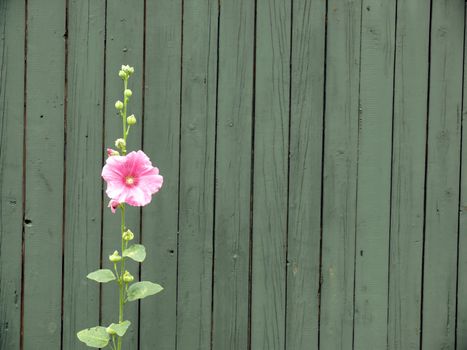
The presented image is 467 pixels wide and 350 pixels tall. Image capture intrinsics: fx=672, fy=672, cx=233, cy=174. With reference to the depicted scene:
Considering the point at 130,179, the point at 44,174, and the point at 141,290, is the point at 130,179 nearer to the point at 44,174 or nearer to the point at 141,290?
the point at 141,290

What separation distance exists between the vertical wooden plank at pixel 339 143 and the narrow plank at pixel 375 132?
0.08ft

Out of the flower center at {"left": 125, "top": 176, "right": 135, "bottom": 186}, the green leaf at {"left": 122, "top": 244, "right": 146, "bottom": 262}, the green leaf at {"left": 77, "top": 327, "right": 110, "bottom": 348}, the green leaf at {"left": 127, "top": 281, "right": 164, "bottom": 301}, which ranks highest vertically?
the flower center at {"left": 125, "top": 176, "right": 135, "bottom": 186}

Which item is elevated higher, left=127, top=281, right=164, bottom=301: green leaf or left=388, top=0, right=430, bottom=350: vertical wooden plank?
left=388, top=0, right=430, bottom=350: vertical wooden plank

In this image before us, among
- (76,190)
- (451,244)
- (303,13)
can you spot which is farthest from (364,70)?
(76,190)

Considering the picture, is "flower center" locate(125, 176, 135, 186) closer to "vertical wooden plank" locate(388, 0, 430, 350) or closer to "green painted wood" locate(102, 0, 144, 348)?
"green painted wood" locate(102, 0, 144, 348)

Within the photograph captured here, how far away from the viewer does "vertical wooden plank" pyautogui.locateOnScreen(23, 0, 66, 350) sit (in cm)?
219

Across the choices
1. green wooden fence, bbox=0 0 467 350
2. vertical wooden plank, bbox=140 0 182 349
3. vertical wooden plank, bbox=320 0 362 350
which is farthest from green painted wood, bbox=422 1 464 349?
vertical wooden plank, bbox=140 0 182 349

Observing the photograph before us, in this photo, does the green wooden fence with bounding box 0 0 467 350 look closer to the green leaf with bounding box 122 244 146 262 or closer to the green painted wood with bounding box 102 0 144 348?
the green painted wood with bounding box 102 0 144 348

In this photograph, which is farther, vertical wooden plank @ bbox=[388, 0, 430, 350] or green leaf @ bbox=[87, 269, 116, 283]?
vertical wooden plank @ bbox=[388, 0, 430, 350]

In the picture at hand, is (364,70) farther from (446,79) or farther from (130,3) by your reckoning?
(130,3)

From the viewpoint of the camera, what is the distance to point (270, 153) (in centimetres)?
224

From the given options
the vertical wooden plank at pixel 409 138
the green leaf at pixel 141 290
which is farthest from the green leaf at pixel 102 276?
the vertical wooden plank at pixel 409 138

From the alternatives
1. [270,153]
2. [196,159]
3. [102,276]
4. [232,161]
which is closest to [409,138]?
[270,153]

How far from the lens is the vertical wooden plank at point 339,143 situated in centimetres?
225
